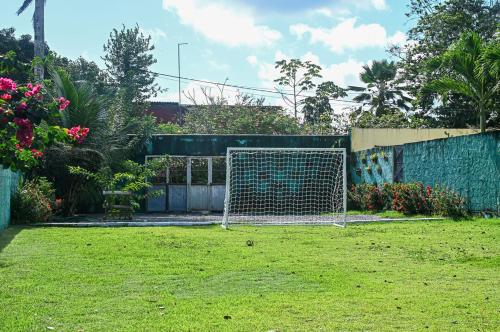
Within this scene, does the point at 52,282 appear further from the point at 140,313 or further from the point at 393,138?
the point at 393,138

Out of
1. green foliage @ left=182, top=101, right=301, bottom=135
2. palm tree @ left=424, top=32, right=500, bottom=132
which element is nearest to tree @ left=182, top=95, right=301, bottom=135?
green foliage @ left=182, top=101, right=301, bottom=135

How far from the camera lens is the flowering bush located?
5387mm

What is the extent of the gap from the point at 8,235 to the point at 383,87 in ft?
95.5

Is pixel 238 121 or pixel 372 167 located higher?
pixel 238 121

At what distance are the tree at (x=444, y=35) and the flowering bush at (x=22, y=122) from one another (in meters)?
23.8

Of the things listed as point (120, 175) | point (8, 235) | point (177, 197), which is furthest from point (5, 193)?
point (177, 197)

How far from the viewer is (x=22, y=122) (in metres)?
5.38

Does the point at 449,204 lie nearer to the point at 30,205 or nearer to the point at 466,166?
the point at 466,166

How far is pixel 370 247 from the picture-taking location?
9.93 m

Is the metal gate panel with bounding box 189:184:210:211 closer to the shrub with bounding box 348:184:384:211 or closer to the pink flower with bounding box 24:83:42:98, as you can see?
the shrub with bounding box 348:184:384:211

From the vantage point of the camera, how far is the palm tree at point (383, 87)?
37.1 m

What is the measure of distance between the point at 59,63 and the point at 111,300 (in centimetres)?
3018

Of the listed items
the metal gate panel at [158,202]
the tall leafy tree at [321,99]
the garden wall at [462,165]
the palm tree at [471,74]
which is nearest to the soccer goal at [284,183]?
the garden wall at [462,165]

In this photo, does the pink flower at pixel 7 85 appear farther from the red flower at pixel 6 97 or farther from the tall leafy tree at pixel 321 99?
the tall leafy tree at pixel 321 99
